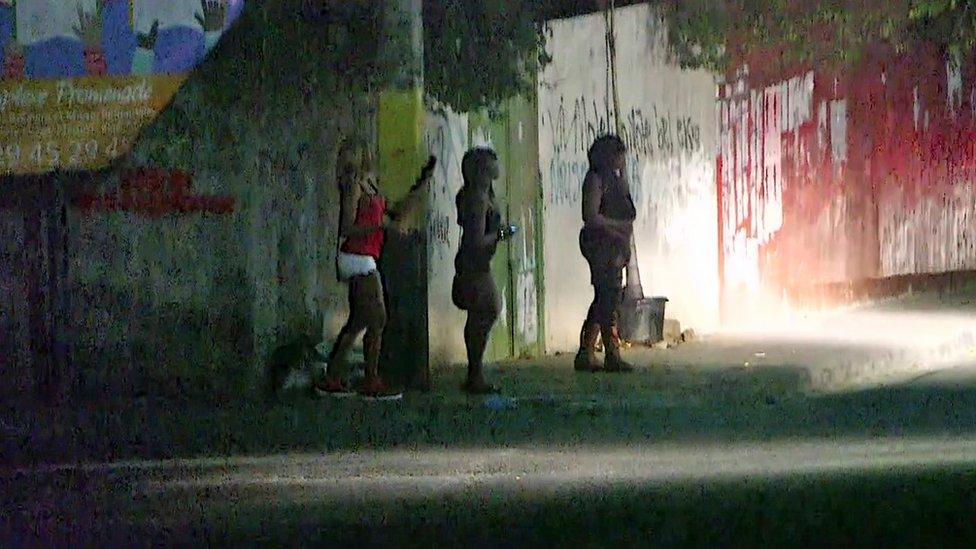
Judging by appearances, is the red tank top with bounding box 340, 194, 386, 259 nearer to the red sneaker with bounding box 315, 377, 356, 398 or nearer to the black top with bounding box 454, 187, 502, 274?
the black top with bounding box 454, 187, 502, 274

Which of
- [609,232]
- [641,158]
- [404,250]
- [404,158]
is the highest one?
[641,158]

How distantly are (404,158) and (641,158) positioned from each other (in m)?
4.37

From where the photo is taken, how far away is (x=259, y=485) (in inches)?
309

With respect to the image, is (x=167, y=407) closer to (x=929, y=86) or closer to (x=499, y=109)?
(x=499, y=109)

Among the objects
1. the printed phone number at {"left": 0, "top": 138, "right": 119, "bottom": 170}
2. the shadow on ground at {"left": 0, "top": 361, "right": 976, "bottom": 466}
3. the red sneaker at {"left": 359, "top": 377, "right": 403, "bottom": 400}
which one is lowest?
the shadow on ground at {"left": 0, "top": 361, "right": 976, "bottom": 466}

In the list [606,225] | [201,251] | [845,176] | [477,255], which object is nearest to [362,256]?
[477,255]

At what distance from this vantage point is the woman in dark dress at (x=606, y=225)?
11445 millimetres

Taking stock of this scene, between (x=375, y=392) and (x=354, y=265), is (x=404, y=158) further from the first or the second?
(x=375, y=392)

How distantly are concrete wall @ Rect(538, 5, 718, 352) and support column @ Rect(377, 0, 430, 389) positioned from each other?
8.86 feet

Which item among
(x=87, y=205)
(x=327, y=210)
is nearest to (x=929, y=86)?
(x=327, y=210)

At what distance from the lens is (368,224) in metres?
9.98

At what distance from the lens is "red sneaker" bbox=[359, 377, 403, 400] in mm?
10219

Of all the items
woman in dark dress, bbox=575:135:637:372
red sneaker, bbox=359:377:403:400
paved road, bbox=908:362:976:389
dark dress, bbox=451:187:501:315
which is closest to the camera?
red sneaker, bbox=359:377:403:400

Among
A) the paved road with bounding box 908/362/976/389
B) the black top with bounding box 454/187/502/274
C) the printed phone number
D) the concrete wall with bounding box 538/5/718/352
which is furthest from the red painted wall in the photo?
the printed phone number
